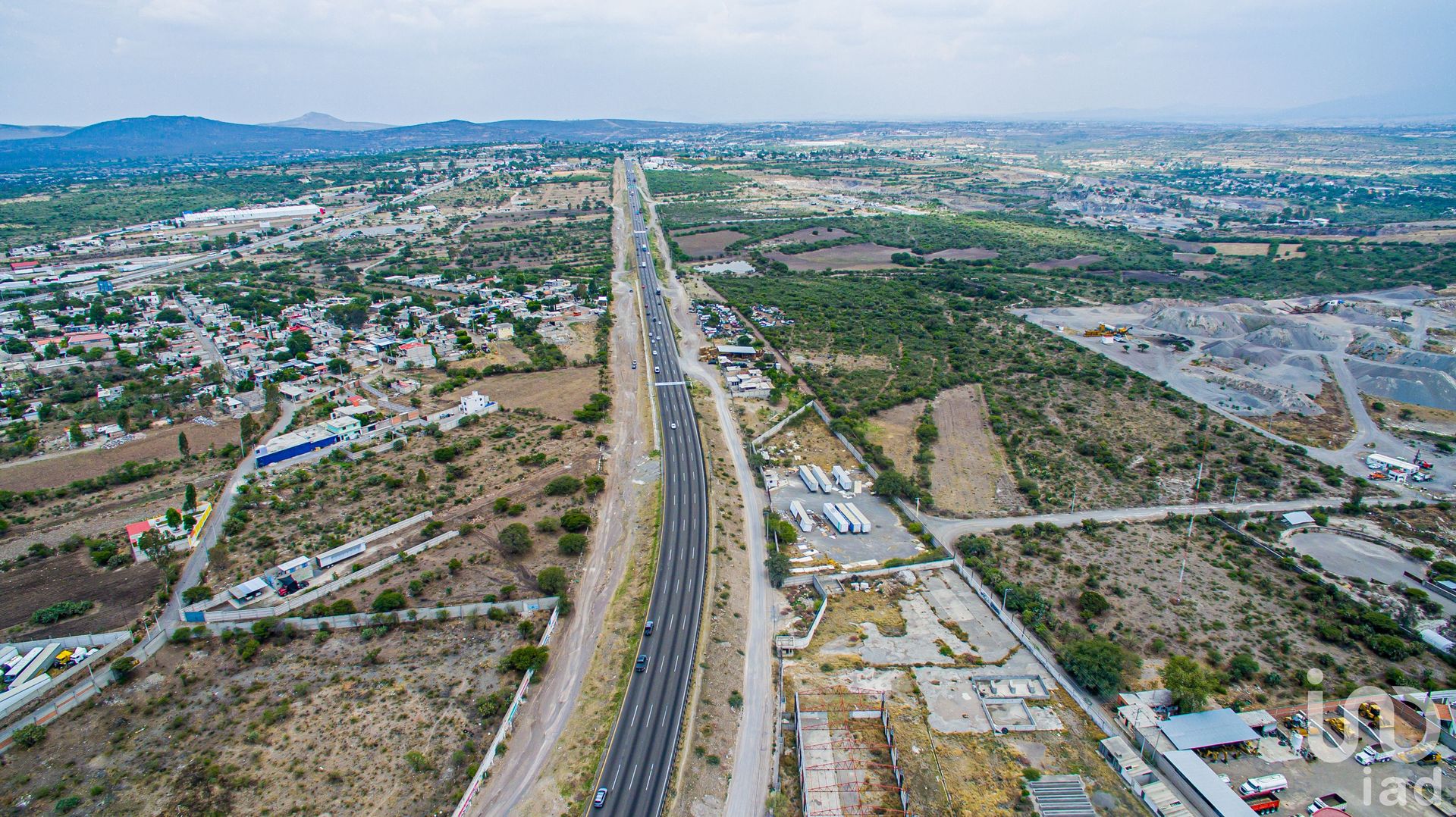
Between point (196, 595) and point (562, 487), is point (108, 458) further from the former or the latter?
point (562, 487)

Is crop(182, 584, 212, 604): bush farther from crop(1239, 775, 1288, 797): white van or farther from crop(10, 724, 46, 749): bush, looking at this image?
crop(1239, 775, 1288, 797): white van

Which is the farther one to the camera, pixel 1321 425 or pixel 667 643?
pixel 1321 425

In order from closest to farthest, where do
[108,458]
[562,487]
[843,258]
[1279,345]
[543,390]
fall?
1. [562,487]
2. [108,458]
3. [543,390]
4. [1279,345]
5. [843,258]

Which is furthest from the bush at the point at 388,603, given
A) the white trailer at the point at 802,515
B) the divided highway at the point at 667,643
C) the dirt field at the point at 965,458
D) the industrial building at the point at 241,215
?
the industrial building at the point at 241,215

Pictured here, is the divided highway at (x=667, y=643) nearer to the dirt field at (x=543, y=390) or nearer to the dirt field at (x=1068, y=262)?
the dirt field at (x=543, y=390)

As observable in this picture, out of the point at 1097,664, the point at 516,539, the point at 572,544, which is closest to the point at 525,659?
the point at 572,544

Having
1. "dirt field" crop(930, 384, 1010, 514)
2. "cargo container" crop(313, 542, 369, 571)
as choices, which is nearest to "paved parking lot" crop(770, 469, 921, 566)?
"dirt field" crop(930, 384, 1010, 514)

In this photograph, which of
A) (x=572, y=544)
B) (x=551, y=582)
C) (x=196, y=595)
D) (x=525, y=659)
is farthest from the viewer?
(x=572, y=544)

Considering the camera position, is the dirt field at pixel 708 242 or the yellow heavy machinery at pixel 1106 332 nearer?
the yellow heavy machinery at pixel 1106 332
